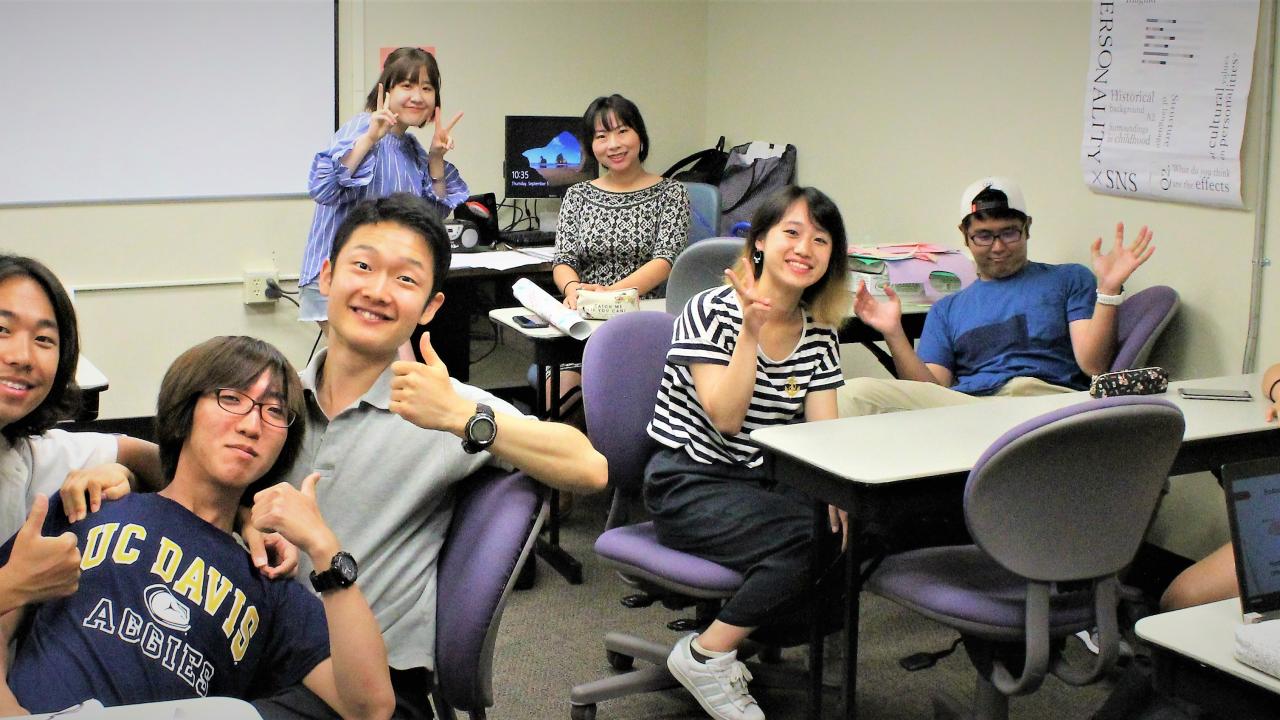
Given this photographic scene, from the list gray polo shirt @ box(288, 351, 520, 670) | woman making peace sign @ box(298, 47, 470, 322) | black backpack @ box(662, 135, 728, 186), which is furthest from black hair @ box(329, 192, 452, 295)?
black backpack @ box(662, 135, 728, 186)

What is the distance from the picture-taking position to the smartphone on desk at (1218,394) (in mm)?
2742

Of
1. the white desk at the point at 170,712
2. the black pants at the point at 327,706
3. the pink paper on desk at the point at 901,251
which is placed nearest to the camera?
the white desk at the point at 170,712

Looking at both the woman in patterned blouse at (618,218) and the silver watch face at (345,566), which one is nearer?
the silver watch face at (345,566)

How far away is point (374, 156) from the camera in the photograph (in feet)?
12.4

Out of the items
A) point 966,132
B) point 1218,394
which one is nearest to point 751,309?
point 1218,394

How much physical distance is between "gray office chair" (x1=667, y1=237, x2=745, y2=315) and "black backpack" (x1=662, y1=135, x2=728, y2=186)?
6.15 feet

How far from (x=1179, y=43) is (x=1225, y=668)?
2.34m

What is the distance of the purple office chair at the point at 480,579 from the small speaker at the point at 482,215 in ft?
11.0

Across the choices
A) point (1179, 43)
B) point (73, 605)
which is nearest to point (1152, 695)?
point (73, 605)

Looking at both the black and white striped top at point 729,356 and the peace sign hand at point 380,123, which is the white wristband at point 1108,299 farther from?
the peace sign hand at point 380,123

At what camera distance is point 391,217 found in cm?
184

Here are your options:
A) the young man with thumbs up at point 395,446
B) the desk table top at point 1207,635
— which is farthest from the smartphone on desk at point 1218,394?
the young man with thumbs up at point 395,446

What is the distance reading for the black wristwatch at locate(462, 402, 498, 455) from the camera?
1636 mm

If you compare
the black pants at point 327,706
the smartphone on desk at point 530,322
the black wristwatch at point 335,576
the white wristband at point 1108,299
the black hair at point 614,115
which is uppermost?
the black hair at point 614,115
